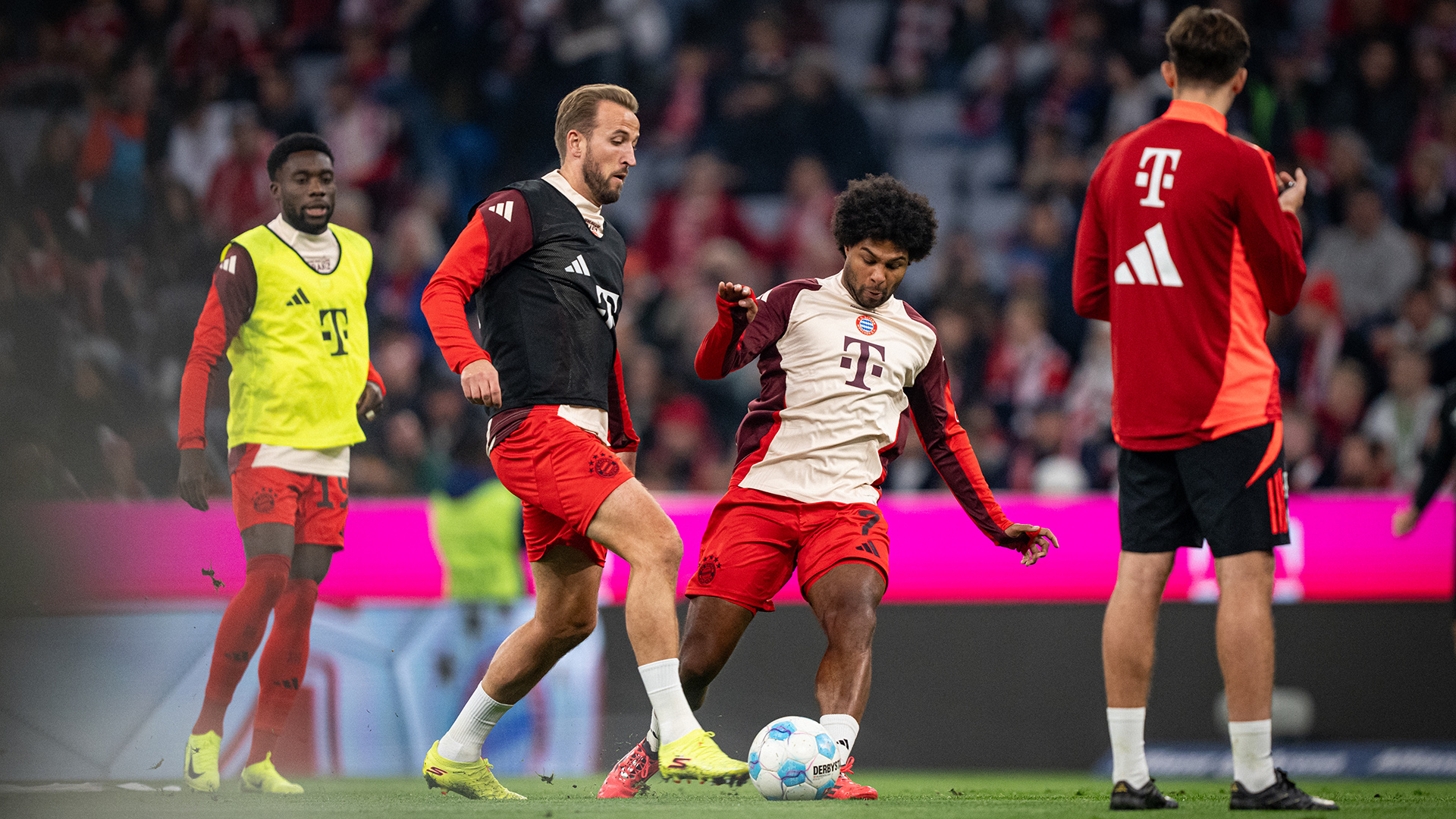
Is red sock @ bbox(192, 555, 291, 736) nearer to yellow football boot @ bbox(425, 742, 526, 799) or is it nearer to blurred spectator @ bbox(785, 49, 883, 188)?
yellow football boot @ bbox(425, 742, 526, 799)

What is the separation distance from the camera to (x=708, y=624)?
4.80 meters

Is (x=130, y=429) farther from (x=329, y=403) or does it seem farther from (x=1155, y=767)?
(x=1155, y=767)

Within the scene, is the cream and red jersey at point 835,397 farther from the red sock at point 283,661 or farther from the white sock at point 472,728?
the red sock at point 283,661

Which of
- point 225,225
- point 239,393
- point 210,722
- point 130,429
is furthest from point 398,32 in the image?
point 210,722

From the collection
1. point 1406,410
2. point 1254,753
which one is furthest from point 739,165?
point 1254,753

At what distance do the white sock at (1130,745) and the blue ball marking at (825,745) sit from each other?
90cm

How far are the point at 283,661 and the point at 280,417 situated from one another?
0.92 metres

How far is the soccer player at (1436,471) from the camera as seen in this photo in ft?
21.5

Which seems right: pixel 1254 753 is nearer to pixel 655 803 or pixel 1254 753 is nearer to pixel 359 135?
pixel 655 803

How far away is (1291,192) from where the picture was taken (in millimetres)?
3891

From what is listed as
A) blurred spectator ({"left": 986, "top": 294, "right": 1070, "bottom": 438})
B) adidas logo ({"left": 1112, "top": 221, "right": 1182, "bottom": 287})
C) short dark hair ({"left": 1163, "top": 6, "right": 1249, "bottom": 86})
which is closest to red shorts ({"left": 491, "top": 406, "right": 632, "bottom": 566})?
adidas logo ({"left": 1112, "top": 221, "right": 1182, "bottom": 287})

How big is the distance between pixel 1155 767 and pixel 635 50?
760cm

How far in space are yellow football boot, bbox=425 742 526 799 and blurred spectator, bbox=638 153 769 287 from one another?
640 centimetres

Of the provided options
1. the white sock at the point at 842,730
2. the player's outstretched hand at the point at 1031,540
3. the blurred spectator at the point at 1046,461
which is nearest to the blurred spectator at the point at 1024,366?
the blurred spectator at the point at 1046,461
